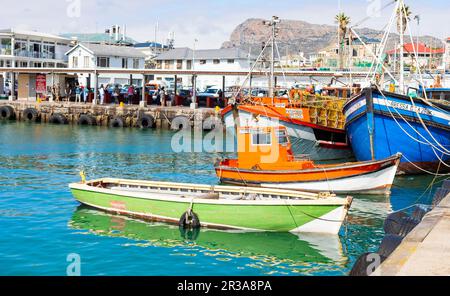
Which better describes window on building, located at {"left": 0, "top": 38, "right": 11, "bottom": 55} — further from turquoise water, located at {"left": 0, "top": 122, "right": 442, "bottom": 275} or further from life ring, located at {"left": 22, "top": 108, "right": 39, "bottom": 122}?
turquoise water, located at {"left": 0, "top": 122, "right": 442, "bottom": 275}

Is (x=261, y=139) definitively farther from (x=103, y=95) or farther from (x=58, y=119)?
(x=103, y=95)

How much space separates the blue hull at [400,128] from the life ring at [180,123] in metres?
22.8

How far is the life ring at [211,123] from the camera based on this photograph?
1758 inches

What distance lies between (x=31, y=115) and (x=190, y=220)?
39741mm

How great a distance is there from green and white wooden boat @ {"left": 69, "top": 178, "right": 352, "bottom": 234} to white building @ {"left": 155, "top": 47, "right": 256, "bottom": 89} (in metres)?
65.0

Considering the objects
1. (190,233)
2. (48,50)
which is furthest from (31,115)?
(190,233)

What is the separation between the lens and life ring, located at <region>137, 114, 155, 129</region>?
1838 inches

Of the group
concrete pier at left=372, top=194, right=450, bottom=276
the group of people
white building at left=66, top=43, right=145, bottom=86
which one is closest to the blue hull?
concrete pier at left=372, top=194, right=450, bottom=276

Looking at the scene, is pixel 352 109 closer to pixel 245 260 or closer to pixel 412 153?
pixel 412 153

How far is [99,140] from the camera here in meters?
37.4

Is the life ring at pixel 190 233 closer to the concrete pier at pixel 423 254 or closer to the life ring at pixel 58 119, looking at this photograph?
the concrete pier at pixel 423 254

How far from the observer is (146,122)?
46906 millimetres

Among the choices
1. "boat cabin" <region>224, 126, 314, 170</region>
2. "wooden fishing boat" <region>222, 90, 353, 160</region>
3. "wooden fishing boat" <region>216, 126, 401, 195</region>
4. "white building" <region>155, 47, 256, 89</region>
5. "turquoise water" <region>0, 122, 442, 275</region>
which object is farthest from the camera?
"white building" <region>155, 47, 256, 89</region>
